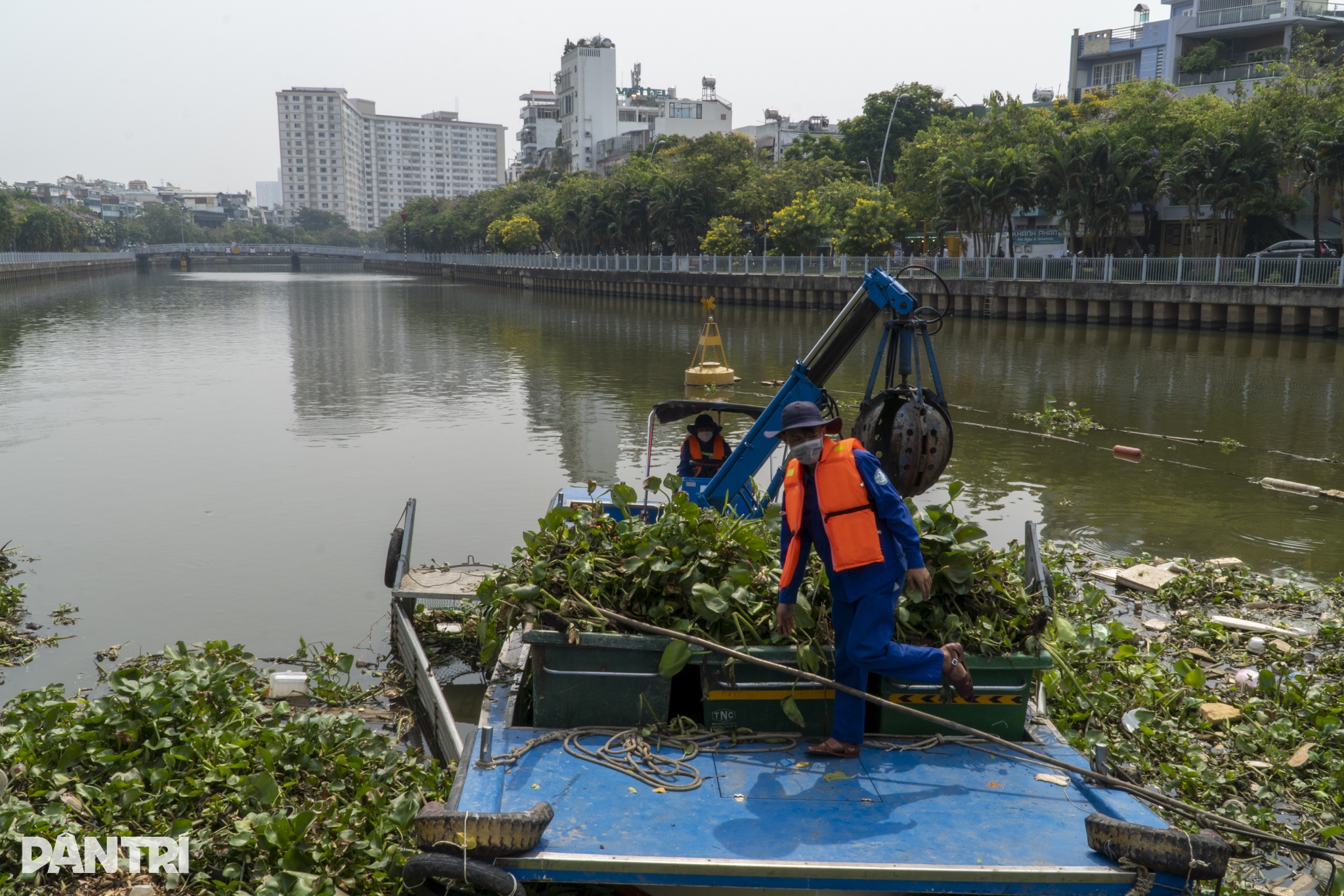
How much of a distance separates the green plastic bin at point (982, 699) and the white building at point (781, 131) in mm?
101529

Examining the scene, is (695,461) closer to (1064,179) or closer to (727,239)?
(1064,179)

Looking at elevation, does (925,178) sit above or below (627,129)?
below

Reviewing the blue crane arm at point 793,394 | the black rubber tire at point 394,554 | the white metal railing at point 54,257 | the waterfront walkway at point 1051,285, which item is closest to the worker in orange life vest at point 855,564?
the blue crane arm at point 793,394

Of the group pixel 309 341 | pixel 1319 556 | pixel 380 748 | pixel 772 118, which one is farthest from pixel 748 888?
pixel 772 118

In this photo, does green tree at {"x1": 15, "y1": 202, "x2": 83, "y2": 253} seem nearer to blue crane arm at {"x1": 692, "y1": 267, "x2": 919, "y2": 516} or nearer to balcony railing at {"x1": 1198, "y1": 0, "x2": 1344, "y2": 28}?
balcony railing at {"x1": 1198, "y1": 0, "x2": 1344, "y2": 28}

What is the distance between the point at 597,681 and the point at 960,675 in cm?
174

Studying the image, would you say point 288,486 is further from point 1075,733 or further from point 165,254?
point 165,254

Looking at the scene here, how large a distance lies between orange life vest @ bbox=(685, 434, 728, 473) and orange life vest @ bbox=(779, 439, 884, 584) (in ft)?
16.1

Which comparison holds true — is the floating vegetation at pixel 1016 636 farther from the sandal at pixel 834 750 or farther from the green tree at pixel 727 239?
the green tree at pixel 727 239

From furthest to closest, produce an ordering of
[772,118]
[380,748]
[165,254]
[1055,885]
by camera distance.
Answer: [165,254] → [772,118] → [380,748] → [1055,885]

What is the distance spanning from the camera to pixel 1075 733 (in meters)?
6.24

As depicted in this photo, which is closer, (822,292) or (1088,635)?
(1088,635)

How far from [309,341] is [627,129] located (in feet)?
336

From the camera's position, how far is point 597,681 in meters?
5.16
